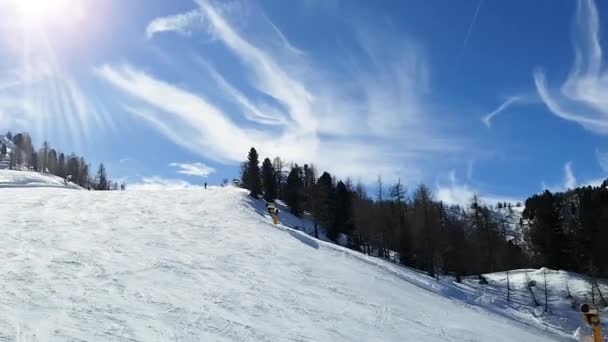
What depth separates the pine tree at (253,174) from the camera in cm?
6520

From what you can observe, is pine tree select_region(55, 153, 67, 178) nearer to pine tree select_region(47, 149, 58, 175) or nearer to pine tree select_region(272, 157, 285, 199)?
pine tree select_region(47, 149, 58, 175)

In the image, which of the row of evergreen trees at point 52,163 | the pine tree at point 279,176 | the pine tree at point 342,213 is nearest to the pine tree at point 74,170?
the row of evergreen trees at point 52,163

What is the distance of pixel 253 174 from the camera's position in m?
66.4

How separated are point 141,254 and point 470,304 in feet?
47.8

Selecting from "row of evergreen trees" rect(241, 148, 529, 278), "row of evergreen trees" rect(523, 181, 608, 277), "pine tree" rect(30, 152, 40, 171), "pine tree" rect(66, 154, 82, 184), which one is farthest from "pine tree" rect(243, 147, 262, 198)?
"pine tree" rect(30, 152, 40, 171)

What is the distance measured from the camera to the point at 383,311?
561 inches

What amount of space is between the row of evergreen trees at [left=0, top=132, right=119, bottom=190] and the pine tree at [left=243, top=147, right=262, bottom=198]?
6774cm

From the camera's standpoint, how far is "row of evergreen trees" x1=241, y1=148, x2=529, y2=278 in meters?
59.2

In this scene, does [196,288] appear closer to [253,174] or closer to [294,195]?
[253,174]

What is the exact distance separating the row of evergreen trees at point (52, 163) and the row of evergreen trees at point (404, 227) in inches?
2912

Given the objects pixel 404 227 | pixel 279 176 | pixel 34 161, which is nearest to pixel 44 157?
pixel 34 161

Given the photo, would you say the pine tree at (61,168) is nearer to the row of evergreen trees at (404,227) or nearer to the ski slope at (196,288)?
the row of evergreen trees at (404,227)

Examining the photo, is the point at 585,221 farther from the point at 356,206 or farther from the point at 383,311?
the point at 383,311

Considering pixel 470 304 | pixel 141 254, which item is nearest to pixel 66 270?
pixel 141 254
